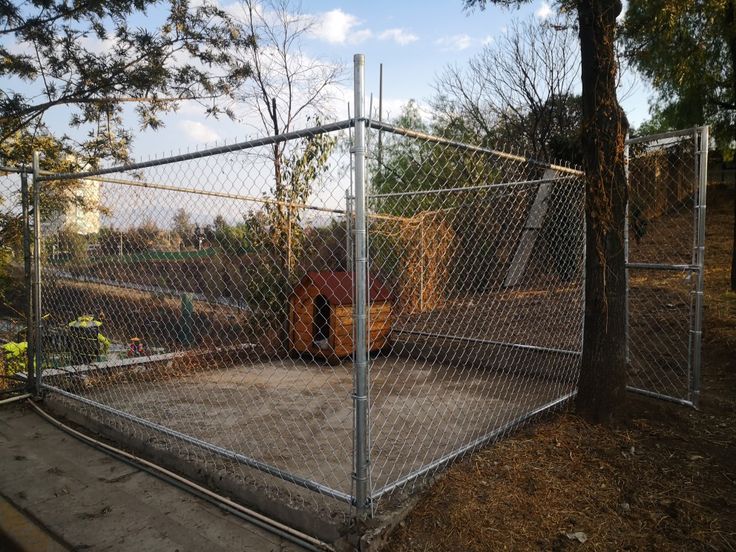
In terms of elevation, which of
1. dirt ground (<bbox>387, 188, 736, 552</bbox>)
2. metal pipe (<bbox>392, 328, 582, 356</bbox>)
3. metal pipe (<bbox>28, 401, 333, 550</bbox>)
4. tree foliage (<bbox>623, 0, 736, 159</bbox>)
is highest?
tree foliage (<bbox>623, 0, 736, 159</bbox>)

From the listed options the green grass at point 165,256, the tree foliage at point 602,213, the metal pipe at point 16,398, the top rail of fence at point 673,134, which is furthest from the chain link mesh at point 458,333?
the metal pipe at point 16,398

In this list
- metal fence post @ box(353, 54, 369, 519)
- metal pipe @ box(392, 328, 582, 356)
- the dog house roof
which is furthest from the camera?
the dog house roof

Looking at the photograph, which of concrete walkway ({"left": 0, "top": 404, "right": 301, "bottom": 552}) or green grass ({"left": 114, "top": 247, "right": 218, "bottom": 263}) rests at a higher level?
green grass ({"left": 114, "top": 247, "right": 218, "bottom": 263})

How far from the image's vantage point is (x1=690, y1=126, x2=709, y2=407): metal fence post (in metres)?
3.36

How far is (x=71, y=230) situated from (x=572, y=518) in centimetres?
454

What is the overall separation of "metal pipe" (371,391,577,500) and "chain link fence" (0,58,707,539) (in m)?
0.02

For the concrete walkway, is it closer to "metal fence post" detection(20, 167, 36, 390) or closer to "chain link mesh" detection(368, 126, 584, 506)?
"chain link mesh" detection(368, 126, 584, 506)

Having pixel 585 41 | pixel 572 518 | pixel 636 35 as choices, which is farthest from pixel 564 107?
pixel 572 518

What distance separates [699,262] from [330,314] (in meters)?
3.24

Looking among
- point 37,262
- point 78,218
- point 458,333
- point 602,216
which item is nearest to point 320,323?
point 458,333

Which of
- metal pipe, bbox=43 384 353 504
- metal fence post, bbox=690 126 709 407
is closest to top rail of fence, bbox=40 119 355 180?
metal pipe, bbox=43 384 353 504

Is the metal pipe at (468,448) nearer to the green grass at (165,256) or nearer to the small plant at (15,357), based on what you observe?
the green grass at (165,256)

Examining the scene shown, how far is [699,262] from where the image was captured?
133 inches

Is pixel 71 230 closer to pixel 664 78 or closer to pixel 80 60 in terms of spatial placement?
pixel 80 60
